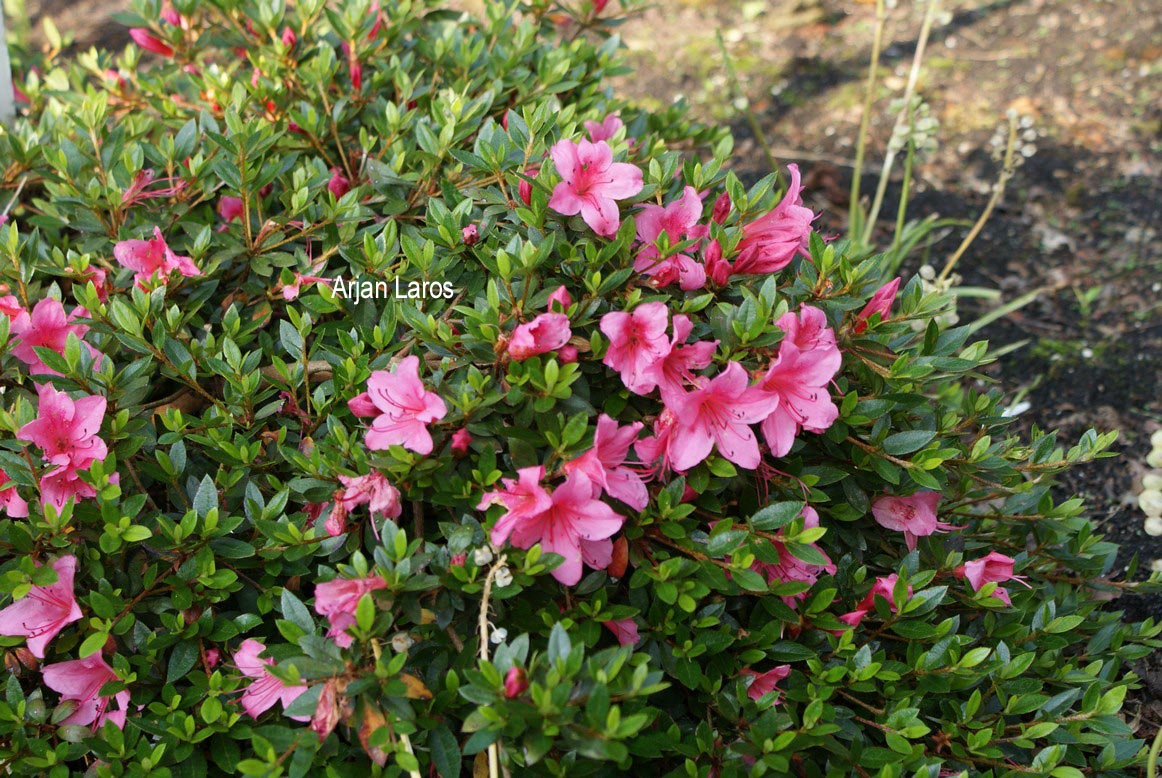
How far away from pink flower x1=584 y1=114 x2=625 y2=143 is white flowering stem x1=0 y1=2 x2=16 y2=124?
146 cm

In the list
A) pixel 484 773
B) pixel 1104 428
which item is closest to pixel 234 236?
pixel 484 773

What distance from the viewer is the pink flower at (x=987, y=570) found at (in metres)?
1.62

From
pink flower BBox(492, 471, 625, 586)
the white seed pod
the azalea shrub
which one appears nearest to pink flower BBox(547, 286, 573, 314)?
the azalea shrub

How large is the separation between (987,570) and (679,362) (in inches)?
26.7

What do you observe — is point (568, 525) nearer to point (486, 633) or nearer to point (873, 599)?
point (486, 633)

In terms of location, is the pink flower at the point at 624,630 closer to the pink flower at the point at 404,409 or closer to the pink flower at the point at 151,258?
the pink flower at the point at 404,409

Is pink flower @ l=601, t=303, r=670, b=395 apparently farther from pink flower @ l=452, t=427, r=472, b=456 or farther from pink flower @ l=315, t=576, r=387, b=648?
pink flower @ l=315, t=576, r=387, b=648

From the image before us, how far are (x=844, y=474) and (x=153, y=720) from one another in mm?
1092

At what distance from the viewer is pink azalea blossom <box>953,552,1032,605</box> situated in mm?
1622

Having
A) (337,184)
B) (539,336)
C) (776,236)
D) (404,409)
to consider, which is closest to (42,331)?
(337,184)

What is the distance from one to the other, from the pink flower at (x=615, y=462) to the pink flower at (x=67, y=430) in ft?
2.32

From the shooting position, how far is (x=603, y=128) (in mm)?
1908

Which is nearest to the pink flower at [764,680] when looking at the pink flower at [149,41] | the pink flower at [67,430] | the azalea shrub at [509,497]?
the azalea shrub at [509,497]

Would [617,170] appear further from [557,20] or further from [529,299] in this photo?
[557,20]
